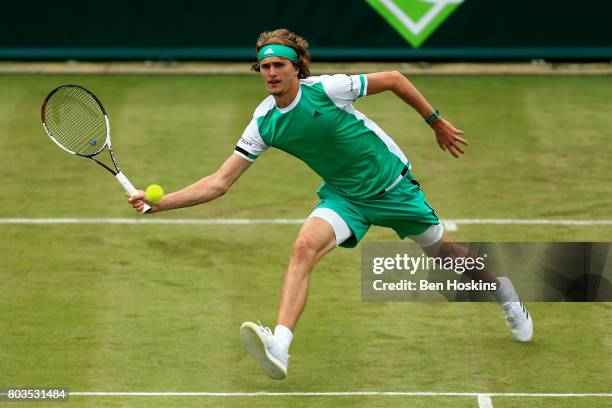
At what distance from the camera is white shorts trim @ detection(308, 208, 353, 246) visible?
9070 mm

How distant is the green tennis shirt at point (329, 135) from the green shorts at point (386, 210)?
79 mm

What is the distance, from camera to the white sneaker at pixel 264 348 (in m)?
8.26

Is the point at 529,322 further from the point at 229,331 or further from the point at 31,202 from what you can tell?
the point at 31,202

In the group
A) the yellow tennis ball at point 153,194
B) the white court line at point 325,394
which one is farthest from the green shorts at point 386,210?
the yellow tennis ball at point 153,194

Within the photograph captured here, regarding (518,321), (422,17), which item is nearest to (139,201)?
(518,321)

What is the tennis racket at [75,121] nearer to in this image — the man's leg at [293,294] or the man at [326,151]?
the man at [326,151]

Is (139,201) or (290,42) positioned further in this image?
(290,42)

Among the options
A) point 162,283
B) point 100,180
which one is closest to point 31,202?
point 100,180

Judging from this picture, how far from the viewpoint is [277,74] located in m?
8.86

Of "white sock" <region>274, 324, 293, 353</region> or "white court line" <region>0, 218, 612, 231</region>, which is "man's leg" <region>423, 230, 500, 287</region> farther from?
"white court line" <region>0, 218, 612, 231</region>

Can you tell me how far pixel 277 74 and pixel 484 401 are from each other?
7.94ft

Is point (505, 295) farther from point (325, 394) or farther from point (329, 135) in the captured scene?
point (329, 135)

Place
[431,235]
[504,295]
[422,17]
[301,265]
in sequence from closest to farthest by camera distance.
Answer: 1. [301,265]
2. [431,235]
3. [504,295]
4. [422,17]

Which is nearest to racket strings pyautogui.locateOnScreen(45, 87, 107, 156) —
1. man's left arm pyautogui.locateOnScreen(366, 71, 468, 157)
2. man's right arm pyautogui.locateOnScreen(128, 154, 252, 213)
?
man's right arm pyautogui.locateOnScreen(128, 154, 252, 213)
